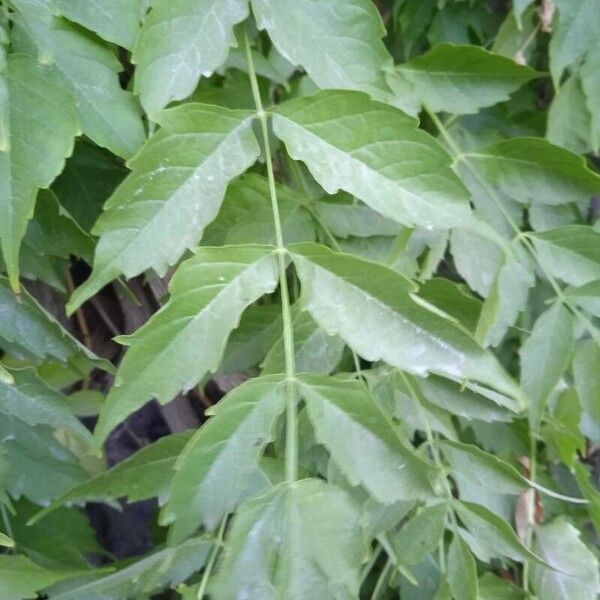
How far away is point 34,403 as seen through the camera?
0.56 m

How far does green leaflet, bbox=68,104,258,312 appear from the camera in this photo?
1.53 ft

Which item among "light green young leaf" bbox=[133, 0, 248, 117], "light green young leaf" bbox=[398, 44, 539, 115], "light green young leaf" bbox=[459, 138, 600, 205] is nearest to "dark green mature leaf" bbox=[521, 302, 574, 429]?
"light green young leaf" bbox=[459, 138, 600, 205]

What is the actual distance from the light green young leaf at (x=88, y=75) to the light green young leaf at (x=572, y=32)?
1.36ft

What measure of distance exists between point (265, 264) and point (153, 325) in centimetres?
9

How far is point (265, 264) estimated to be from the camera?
0.49 meters

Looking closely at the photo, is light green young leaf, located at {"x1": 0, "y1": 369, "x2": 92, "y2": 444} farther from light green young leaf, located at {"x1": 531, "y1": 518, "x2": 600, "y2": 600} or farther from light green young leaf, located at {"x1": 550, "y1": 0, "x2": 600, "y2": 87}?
light green young leaf, located at {"x1": 550, "y1": 0, "x2": 600, "y2": 87}

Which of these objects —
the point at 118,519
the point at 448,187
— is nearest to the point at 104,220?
the point at 448,187

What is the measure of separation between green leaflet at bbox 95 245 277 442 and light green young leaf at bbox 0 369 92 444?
113 millimetres

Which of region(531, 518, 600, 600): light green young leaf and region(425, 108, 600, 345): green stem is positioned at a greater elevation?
region(425, 108, 600, 345): green stem

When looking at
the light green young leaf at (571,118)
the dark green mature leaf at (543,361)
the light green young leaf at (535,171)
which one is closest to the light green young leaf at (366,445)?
the dark green mature leaf at (543,361)

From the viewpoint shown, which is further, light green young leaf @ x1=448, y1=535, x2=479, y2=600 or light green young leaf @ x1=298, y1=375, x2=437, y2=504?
light green young leaf @ x1=448, y1=535, x2=479, y2=600

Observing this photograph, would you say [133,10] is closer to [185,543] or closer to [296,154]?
[296,154]

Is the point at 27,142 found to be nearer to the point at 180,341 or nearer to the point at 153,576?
the point at 180,341

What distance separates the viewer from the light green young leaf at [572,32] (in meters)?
0.67
